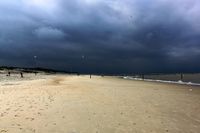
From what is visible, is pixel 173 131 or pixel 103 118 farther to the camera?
pixel 103 118

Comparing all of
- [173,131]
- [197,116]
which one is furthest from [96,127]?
[197,116]

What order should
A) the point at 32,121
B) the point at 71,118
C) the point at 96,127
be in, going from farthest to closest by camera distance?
the point at 71,118 < the point at 32,121 < the point at 96,127

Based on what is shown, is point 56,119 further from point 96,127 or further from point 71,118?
point 96,127

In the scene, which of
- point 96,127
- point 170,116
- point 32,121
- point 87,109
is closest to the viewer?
point 96,127

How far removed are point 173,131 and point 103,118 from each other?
12.5 ft

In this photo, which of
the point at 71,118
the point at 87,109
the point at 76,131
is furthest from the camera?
the point at 87,109

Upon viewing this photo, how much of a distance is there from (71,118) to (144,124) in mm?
3613

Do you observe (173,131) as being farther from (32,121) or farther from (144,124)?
(32,121)

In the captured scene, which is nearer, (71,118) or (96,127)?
(96,127)

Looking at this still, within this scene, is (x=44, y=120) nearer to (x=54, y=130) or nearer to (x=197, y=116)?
(x=54, y=130)

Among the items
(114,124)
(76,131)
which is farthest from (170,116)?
(76,131)

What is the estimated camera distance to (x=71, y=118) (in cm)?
1580

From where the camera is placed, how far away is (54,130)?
43.1ft

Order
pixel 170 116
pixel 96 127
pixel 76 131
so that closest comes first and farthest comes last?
pixel 76 131 → pixel 96 127 → pixel 170 116
